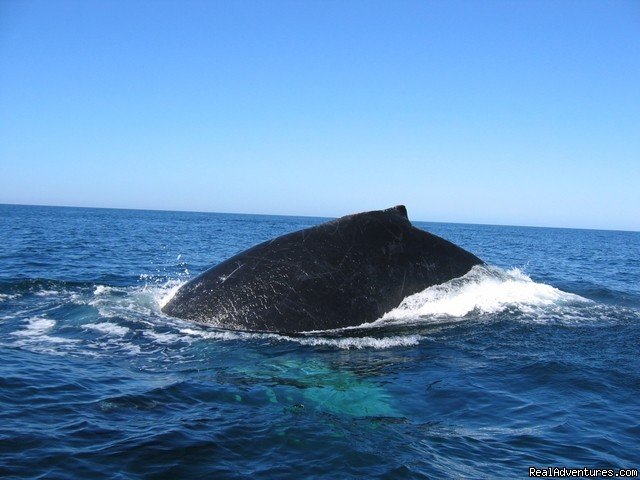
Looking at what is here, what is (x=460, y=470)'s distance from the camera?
17.1ft

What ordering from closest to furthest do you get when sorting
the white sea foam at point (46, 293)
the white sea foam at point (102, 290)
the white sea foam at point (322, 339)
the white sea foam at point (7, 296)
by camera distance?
the white sea foam at point (322, 339)
the white sea foam at point (7, 296)
the white sea foam at point (46, 293)
the white sea foam at point (102, 290)

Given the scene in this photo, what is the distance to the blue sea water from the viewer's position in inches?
207

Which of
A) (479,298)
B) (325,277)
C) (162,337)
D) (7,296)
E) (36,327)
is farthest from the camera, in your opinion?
(7,296)

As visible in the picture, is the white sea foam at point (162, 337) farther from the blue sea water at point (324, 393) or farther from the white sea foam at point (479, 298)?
the white sea foam at point (479, 298)

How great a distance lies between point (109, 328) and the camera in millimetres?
10383

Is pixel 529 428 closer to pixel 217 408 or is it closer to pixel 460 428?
pixel 460 428

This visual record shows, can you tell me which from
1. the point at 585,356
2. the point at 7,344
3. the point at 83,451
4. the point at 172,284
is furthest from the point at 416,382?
the point at 172,284

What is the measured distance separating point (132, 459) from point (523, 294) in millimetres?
11956

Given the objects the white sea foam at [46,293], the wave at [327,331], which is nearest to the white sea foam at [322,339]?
the wave at [327,331]

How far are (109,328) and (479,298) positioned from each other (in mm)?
8319

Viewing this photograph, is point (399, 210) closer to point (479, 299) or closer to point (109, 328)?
point (479, 299)

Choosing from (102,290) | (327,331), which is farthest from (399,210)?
(102,290)

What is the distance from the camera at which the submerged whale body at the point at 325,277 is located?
990cm

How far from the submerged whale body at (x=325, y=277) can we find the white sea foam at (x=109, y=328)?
3.63 feet
